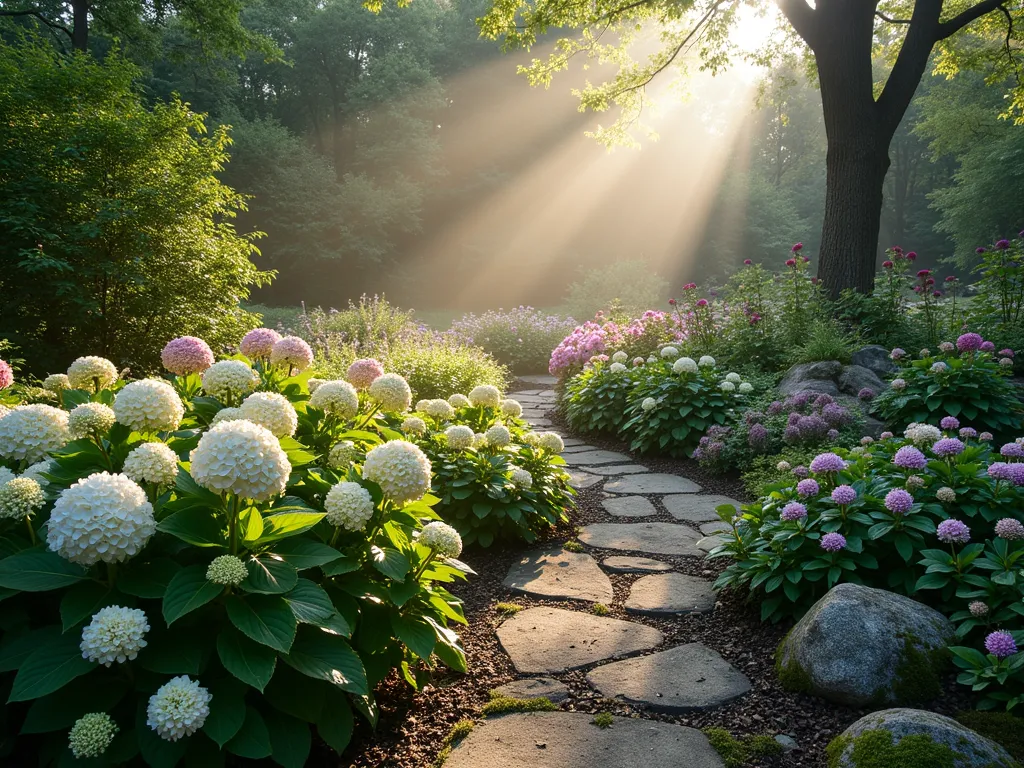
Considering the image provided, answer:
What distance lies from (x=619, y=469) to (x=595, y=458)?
0.40 metres

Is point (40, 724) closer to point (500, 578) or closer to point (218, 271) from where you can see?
point (500, 578)

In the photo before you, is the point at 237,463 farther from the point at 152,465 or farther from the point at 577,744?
the point at 577,744

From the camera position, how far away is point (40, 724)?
1.26m

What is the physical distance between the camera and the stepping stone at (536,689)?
6.62 feet

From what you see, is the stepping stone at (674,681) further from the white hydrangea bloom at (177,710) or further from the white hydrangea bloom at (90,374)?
the white hydrangea bloom at (90,374)

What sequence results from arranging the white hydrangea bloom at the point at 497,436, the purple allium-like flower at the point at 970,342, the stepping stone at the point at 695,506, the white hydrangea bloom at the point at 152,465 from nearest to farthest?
the white hydrangea bloom at the point at 152,465 < the white hydrangea bloom at the point at 497,436 < the stepping stone at the point at 695,506 < the purple allium-like flower at the point at 970,342

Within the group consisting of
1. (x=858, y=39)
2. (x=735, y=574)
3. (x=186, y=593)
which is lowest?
(x=735, y=574)

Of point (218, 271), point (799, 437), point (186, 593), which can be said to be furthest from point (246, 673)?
point (218, 271)

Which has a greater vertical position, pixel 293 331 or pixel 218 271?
pixel 218 271

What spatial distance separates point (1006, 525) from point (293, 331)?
1046cm

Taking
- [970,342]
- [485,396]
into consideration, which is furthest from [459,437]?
[970,342]

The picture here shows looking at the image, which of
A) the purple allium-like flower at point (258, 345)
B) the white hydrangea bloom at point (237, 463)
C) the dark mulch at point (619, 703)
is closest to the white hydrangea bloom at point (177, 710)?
the white hydrangea bloom at point (237, 463)

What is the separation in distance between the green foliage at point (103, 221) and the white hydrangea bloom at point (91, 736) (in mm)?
5286

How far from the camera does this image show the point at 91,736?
119cm
